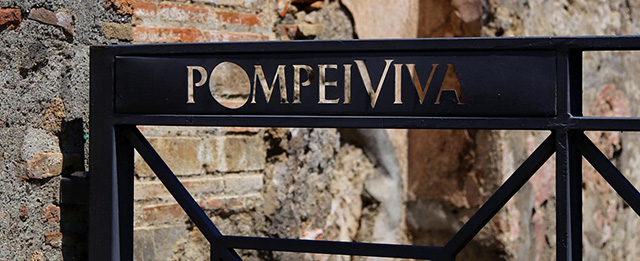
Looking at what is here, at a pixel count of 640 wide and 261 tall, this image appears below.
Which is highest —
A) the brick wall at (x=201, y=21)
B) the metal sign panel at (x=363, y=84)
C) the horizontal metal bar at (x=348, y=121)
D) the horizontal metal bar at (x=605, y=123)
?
the brick wall at (x=201, y=21)

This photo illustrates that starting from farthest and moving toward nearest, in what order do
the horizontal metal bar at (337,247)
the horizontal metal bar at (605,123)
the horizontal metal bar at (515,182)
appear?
1. the horizontal metal bar at (337,247)
2. the horizontal metal bar at (515,182)
3. the horizontal metal bar at (605,123)

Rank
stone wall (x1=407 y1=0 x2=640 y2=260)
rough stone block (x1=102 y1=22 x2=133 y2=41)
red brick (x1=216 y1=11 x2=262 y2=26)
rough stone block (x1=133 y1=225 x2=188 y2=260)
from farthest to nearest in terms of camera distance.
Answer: stone wall (x1=407 y1=0 x2=640 y2=260), red brick (x1=216 y1=11 x2=262 y2=26), rough stone block (x1=133 y1=225 x2=188 y2=260), rough stone block (x1=102 y1=22 x2=133 y2=41)

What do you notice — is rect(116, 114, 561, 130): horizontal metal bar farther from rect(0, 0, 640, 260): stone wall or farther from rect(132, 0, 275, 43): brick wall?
rect(132, 0, 275, 43): brick wall

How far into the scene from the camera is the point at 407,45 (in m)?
1.83

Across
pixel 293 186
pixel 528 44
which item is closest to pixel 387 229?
pixel 293 186

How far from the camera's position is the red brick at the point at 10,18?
2068mm

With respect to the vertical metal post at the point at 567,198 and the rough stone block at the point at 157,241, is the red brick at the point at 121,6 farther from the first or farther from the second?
the vertical metal post at the point at 567,198

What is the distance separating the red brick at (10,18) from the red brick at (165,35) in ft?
1.69

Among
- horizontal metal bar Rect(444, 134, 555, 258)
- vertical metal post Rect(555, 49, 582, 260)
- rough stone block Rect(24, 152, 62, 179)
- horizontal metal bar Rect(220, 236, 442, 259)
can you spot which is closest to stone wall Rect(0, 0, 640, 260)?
rough stone block Rect(24, 152, 62, 179)

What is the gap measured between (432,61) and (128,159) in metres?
0.78

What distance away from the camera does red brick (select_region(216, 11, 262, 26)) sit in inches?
110

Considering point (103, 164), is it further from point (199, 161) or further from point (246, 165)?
point (246, 165)

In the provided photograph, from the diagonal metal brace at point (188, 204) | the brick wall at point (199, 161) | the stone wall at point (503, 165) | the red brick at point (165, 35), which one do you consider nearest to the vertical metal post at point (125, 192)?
the diagonal metal brace at point (188, 204)

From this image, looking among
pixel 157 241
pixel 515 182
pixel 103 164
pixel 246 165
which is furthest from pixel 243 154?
pixel 515 182
